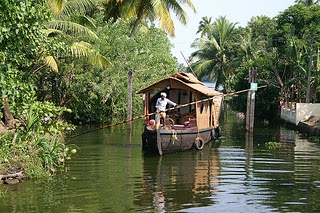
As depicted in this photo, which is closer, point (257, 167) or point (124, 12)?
point (257, 167)

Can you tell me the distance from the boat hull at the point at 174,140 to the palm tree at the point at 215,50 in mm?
28144

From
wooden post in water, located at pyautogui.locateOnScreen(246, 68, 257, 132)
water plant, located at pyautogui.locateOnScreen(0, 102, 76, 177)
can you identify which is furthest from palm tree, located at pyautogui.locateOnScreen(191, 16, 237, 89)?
water plant, located at pyautogui.locateOnScreen(0, 102, 76, 177)

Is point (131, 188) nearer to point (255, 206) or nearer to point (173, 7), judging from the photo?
point (255, 206)

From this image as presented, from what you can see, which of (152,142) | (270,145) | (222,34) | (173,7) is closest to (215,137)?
(270,145)

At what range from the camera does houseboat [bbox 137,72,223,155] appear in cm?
1627

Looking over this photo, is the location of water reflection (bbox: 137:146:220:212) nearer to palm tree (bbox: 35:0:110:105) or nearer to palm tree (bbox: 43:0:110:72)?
palm tree (bbox: 35:0:110:105)

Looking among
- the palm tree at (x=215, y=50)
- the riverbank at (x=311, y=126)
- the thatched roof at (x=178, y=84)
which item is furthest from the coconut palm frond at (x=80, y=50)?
the palm tree at (x=215, y=50)

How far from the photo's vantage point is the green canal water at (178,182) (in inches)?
392

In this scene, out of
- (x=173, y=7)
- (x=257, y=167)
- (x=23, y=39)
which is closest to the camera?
(x=23, y=39)

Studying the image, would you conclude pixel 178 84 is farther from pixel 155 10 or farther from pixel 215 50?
pixel 215 50

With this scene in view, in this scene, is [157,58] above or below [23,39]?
above

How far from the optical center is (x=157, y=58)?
3045 centimetres

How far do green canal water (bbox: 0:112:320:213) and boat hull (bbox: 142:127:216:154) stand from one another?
0.24 metres

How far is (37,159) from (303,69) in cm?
1756
